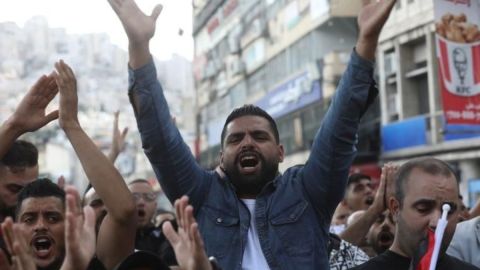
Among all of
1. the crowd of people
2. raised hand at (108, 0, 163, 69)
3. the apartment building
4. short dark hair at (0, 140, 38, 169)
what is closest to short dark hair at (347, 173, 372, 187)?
short dark hair at (0, 140, 38, 169)

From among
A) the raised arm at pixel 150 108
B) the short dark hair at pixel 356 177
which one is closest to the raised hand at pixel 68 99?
the raised arm at pixel 150 108

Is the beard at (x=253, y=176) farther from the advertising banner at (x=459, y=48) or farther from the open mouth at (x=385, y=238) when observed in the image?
the advertising banner at (x=459, y=48)

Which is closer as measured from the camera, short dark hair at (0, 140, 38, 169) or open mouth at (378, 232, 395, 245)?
short dark hair at (0, 140, 38, 169)

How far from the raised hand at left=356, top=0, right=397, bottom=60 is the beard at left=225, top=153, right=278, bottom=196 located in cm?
62

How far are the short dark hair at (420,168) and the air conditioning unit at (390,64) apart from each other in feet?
78.1

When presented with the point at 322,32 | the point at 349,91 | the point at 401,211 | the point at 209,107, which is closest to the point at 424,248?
the point at 401,211

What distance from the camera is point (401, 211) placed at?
4.23m

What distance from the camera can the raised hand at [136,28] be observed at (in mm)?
4203

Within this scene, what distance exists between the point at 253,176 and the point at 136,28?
2.60ft

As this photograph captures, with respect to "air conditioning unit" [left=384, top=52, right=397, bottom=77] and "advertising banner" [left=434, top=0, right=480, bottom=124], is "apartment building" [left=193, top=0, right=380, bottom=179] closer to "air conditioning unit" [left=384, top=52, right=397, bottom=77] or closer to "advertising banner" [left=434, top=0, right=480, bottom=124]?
"air conditioning unit" [left=384, top=52, right=397, bottom=77]

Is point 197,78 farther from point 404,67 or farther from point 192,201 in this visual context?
A: point 192,201

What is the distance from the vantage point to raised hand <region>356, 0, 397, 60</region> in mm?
4125

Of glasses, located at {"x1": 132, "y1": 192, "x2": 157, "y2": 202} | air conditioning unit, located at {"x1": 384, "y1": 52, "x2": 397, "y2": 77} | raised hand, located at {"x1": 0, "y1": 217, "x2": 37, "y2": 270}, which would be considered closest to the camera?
raised hand, located at {"x1": 0, "y1": 217, "x2": 37, "y2": 270}

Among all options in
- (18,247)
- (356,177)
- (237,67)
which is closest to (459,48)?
(356,177)
